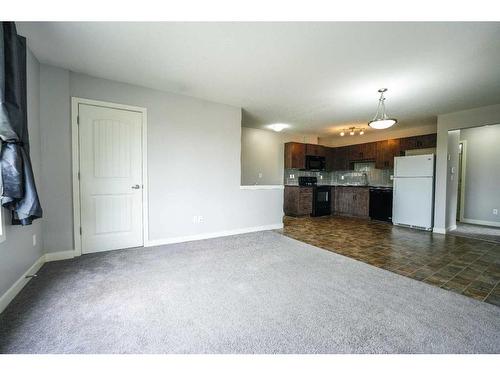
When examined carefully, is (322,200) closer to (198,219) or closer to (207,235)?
(207,235)

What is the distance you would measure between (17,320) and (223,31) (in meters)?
2.89

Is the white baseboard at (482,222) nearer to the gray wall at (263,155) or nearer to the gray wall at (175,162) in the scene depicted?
the gray wall at (263,155)

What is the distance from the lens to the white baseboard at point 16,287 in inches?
71.3

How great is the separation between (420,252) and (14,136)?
4.86 meters

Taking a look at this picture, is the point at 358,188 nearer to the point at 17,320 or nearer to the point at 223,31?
the point at 223,31

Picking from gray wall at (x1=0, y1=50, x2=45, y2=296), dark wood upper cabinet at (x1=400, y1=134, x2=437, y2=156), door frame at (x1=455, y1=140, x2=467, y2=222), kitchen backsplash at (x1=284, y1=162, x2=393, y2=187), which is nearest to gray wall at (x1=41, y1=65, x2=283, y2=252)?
gray wall at (x1=0, y1=50, x2=45, y2=296)

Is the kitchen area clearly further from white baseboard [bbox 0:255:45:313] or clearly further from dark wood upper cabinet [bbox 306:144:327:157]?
white baseboard [bbox 0:255:45:313]

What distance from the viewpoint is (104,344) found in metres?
1.40

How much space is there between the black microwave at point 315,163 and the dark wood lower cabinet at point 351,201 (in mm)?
813

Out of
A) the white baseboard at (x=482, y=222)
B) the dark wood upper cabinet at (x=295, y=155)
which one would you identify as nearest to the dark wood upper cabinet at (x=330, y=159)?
the dark wood upper cabinet at (x=295, y=155)

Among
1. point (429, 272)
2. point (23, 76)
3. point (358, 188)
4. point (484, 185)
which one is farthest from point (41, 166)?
point (484, 185)

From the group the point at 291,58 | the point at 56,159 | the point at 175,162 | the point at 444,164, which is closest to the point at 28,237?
the point at 56,159

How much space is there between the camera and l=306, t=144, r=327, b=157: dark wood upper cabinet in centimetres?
685

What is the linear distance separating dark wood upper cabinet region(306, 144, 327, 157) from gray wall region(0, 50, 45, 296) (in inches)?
237
